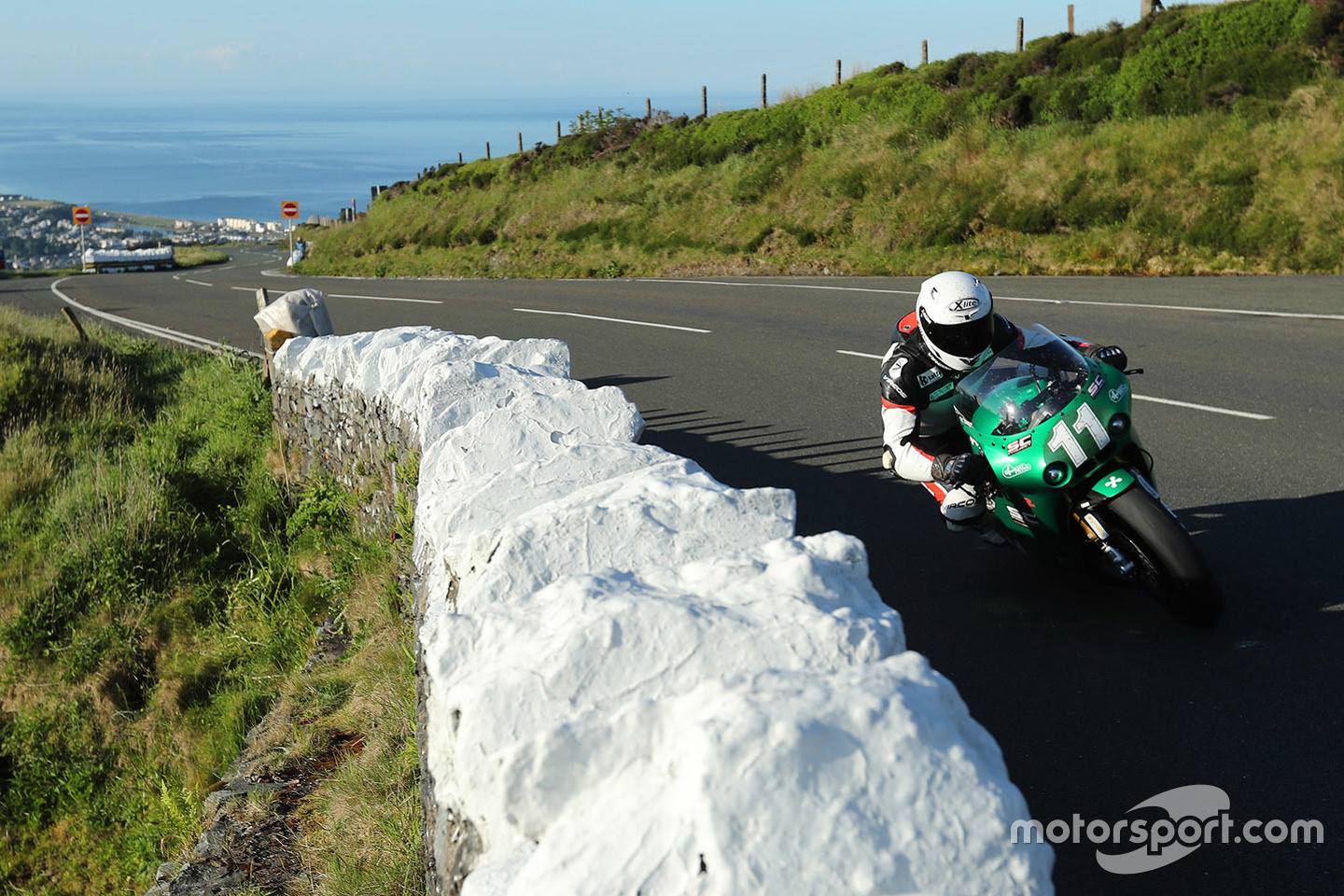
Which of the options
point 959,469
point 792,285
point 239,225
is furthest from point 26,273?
point 239,225

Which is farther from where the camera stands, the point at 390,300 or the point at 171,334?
the point at 390,300

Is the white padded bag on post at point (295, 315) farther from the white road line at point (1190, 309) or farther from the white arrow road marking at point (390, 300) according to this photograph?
the white arrow road marking at point (390, 300)

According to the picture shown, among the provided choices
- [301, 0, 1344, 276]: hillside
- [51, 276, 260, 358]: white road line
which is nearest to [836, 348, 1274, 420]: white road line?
[301, 0, 1344, 276]: hillside

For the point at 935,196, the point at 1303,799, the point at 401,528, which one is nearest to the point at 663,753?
the point at 1303,799

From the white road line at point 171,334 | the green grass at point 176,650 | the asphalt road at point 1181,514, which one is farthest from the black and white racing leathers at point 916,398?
the white road line at point 171,334

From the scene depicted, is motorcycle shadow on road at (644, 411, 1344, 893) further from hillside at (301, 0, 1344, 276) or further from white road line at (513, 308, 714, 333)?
hillside at (301, 0, 1344, 276)

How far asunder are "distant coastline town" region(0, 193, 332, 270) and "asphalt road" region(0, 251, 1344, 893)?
108307 mm

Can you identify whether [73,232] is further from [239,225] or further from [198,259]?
[198,259]

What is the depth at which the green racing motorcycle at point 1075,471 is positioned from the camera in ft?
16.3

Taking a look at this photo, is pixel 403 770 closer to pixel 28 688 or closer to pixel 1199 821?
pixel 1199 821

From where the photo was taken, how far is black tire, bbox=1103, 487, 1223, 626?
489 cm

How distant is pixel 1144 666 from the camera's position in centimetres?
484

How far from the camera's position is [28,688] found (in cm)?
923

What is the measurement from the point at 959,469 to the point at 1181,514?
2100 mm
